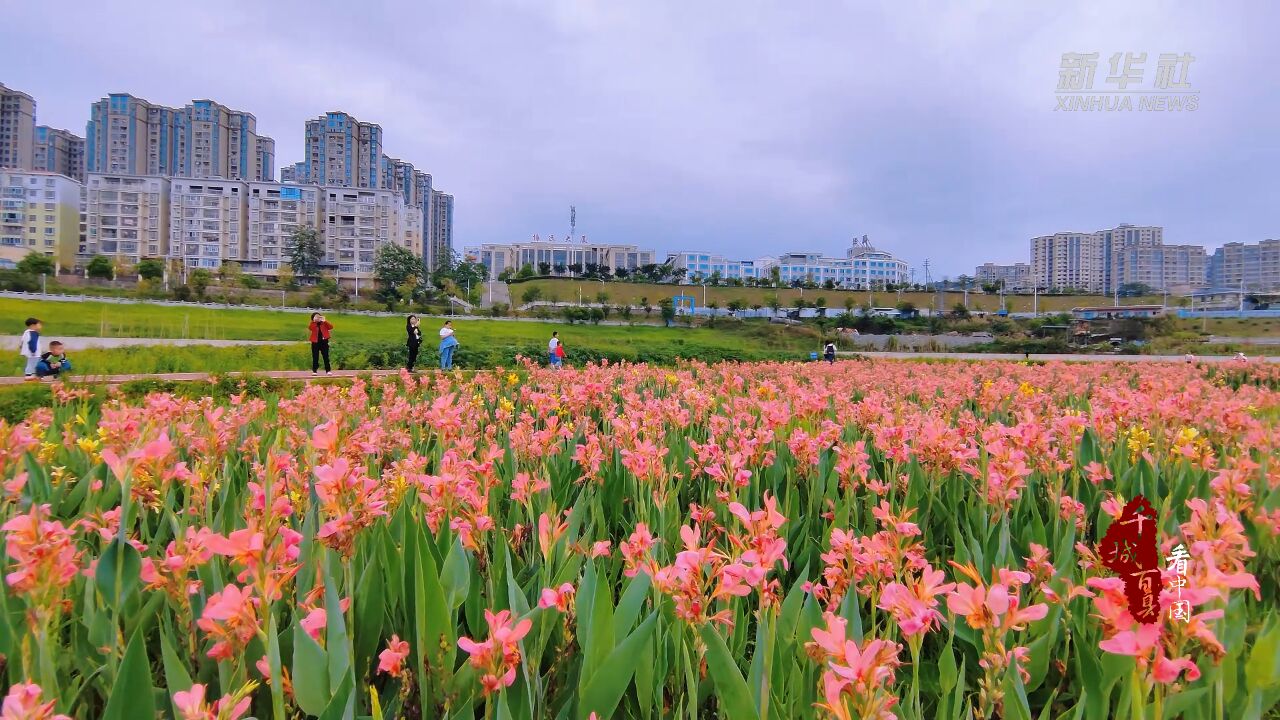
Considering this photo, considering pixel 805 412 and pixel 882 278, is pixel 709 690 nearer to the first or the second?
pixel 805 412

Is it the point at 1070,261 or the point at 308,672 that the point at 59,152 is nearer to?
the point at 308,672

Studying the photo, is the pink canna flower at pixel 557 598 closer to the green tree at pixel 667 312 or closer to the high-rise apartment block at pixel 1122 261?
the green tree at pixel 667 312

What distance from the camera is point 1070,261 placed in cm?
11044

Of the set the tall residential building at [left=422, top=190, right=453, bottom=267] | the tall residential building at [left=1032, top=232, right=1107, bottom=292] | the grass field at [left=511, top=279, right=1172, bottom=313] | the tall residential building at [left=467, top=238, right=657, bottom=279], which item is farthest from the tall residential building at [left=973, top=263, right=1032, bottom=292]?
Answer: the tall residential building at [left=422, top=190, right=453, bottom=267]

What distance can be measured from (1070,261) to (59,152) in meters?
159

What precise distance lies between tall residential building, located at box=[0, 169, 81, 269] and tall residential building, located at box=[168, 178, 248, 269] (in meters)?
10.0

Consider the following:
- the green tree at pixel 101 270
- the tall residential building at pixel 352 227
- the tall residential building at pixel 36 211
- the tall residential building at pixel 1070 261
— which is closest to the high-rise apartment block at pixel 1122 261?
the tall residential building at pixel 1070 261

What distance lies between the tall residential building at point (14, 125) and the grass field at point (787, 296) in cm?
6656

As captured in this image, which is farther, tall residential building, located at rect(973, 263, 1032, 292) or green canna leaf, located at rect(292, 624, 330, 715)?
tall residential building, located at rect(973, 263, 1032, 292)

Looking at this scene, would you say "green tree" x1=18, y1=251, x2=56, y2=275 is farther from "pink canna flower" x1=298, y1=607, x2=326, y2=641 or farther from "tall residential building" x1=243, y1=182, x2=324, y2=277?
"pink canna flower" x1=298, y1=607, x2=326, y2=641

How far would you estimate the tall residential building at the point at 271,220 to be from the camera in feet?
276

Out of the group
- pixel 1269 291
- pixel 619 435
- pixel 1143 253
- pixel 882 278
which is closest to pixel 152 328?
pixel 619 435

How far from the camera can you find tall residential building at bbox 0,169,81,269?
72.6 meters

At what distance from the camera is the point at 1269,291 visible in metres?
73.7
